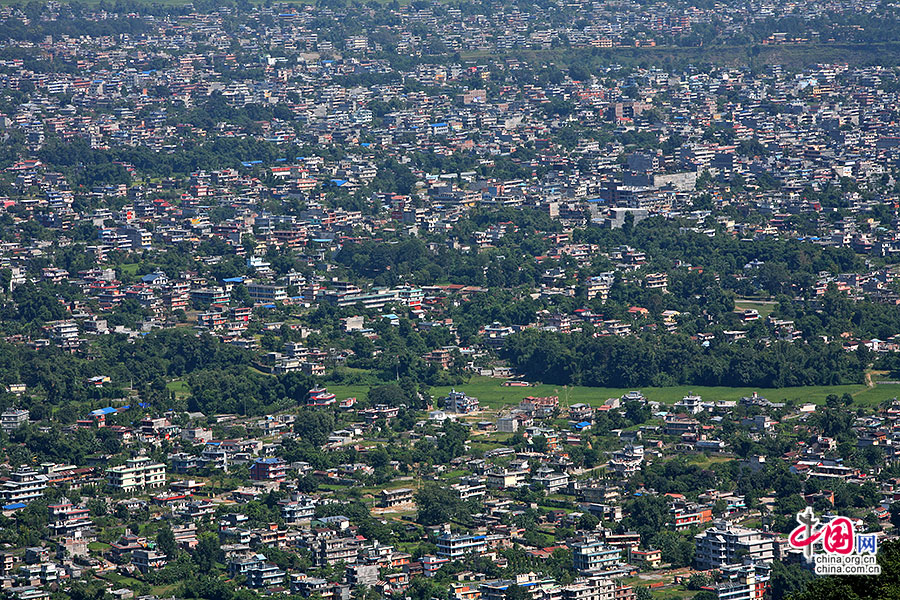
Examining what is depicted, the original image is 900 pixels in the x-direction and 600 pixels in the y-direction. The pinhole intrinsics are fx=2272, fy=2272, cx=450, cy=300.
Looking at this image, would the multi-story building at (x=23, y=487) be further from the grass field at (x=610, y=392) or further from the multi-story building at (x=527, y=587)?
the multi-story building at (x=527, y=587)

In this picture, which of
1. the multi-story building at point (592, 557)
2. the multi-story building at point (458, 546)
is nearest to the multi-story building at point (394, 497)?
the multi-story building at point (458, 546)

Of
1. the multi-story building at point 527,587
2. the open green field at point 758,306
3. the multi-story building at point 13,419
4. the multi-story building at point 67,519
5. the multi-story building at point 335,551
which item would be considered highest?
the multi-story building at point 527,587

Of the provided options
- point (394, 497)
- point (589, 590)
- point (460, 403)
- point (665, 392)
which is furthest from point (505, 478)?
point (665, 392)

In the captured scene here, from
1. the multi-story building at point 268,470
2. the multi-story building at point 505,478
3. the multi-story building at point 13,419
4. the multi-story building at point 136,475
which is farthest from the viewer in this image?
the multi-story building at point 13,419

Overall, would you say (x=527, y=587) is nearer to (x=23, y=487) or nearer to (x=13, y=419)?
(x=23, y=487)

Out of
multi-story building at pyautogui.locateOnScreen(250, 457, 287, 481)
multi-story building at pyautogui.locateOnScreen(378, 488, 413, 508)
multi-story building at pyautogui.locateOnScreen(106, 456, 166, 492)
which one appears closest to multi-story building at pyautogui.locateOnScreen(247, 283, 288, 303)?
multi-story building at pyautogui.locateOnScreen(250, 457, 287, 481)

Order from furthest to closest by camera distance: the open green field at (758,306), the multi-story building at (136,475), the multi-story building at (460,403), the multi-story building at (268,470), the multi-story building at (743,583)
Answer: the open green field at (758,306), the multi-story building at (460,403), the multi-story building at (268,470), the multi-story building at (136,475), the multi-story building at (743,583)

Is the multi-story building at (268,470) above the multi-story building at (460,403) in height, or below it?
above

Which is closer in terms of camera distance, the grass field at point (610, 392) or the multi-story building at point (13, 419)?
the multi-story building at point (13, 419)

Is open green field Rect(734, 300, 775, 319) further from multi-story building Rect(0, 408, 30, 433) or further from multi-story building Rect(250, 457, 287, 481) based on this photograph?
multi-story building Rect(0, 408, 30, 433)
